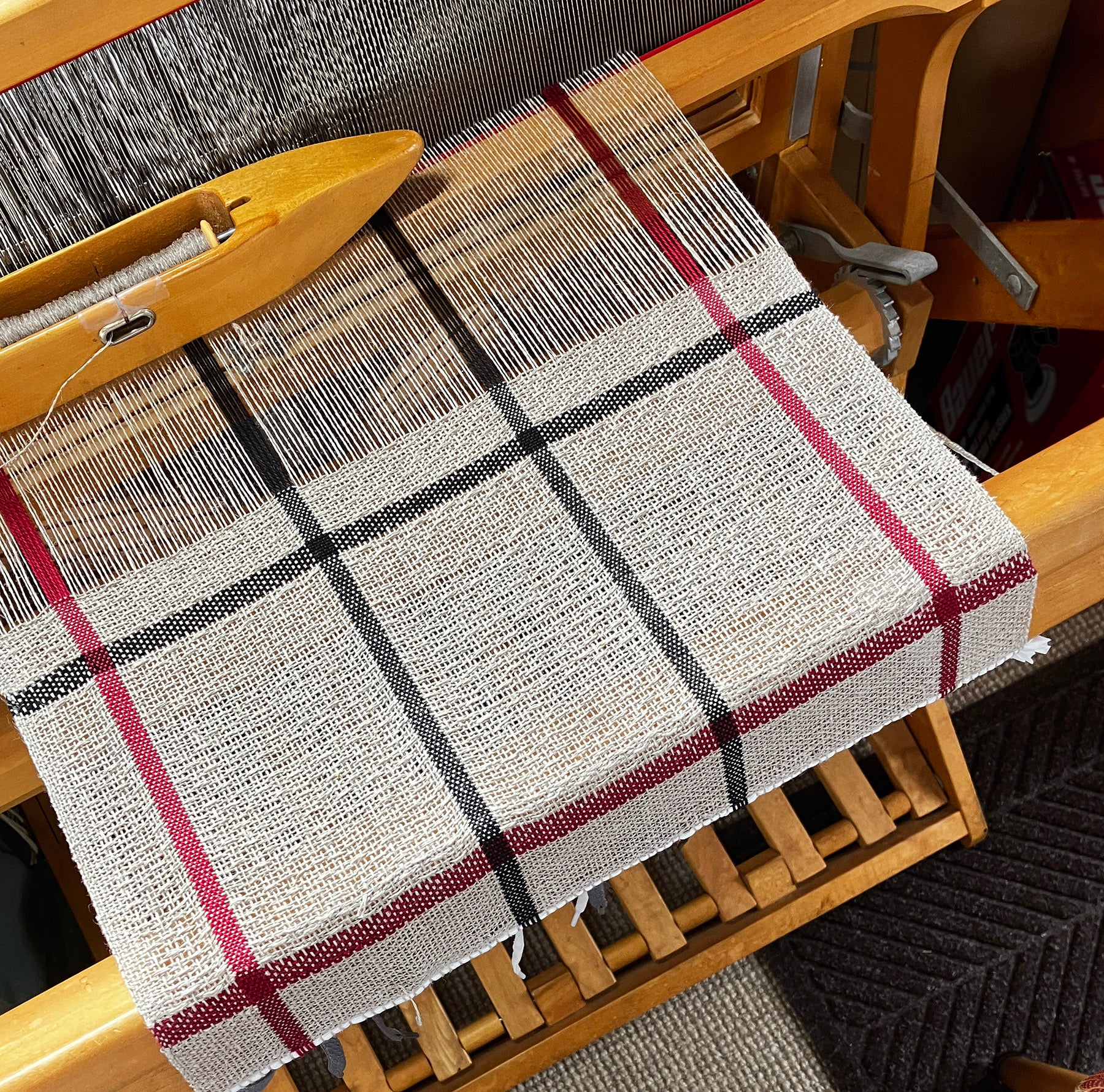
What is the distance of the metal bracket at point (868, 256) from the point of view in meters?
0.85

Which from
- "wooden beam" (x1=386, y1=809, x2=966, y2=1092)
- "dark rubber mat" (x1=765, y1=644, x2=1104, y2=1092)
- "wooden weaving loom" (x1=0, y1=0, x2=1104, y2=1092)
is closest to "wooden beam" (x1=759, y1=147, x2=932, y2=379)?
"wooden weaving loom" (x1=0, y1=0, x2=1104, y2=1092)

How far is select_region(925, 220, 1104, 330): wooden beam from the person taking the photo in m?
0.86

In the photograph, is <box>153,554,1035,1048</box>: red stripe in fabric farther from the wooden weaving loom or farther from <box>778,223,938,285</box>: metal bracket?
<box>778,223,938,285</box>: metal bracket

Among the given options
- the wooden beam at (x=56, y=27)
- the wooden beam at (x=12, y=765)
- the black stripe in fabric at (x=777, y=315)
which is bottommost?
the wooden beam at (x=12, y=765)

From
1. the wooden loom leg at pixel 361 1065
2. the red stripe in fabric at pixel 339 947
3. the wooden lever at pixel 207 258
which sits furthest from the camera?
the wooden loom leg at pixel 361 1065

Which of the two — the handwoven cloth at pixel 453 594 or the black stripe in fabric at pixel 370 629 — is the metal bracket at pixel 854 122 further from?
the black stripe in fabric at pixel 370 629

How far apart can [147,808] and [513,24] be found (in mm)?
531

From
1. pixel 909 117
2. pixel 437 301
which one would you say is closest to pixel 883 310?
pixel 909 117

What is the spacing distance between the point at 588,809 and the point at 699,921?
72 centimetres

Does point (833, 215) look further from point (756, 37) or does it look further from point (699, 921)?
point (699, 921)

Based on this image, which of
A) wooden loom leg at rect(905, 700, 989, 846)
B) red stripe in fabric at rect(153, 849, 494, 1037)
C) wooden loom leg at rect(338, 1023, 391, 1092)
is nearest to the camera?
red stripe in fabric at rect(153, 849, 494, 1037)

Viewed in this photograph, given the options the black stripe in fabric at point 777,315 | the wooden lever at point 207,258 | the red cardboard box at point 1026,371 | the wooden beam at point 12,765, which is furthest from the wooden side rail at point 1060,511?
the wooden beam at point 12,765

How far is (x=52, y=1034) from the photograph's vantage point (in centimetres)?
50

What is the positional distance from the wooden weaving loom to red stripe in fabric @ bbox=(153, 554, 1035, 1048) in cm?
3
